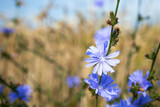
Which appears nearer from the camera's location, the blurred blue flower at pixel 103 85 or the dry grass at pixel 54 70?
the blurred blue flower at pixel 103 85

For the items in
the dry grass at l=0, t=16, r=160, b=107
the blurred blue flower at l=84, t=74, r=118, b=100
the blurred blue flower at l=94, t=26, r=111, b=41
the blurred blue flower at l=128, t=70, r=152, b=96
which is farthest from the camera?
the dry grass at l=0, t=16, r=160, b=107

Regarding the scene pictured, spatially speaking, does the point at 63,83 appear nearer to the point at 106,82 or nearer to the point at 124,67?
the point at 124,67

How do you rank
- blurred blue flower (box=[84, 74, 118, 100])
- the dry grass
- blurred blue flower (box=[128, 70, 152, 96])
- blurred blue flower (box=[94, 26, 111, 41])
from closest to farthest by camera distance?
blurred blue flower (box=[84, 74, 118, 100]), blurred blue flower (box=[128, 70, 152, 96]), blurred blue flower (box=[94, 26, 111, 41]), the dry grass

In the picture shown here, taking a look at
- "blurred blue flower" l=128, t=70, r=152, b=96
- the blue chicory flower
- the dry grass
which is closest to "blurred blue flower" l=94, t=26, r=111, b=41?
the blue chicory flower

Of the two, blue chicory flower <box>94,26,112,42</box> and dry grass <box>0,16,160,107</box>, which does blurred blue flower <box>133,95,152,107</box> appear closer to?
blue chicory flower <box>94,26,112,42</box>

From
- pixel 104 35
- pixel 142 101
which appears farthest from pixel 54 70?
pixel 142 101

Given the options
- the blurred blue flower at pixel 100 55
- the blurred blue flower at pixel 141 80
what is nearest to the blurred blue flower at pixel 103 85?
the blurred blue flower at pixel 100 55

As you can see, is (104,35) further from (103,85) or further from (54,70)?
(54,70)

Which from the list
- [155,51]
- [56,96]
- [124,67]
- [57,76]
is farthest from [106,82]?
[57,76]

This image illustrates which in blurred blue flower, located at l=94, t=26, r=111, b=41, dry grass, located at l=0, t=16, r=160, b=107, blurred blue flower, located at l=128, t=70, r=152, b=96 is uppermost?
dry grass, located at l=0, t=16, r=160, b=107

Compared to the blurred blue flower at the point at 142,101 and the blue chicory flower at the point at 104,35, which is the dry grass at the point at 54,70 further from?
the blurred blue flower at the point at 142,101

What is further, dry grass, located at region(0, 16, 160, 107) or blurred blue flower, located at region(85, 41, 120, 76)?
dry grass, located at region(0, 16, 160, 107)
